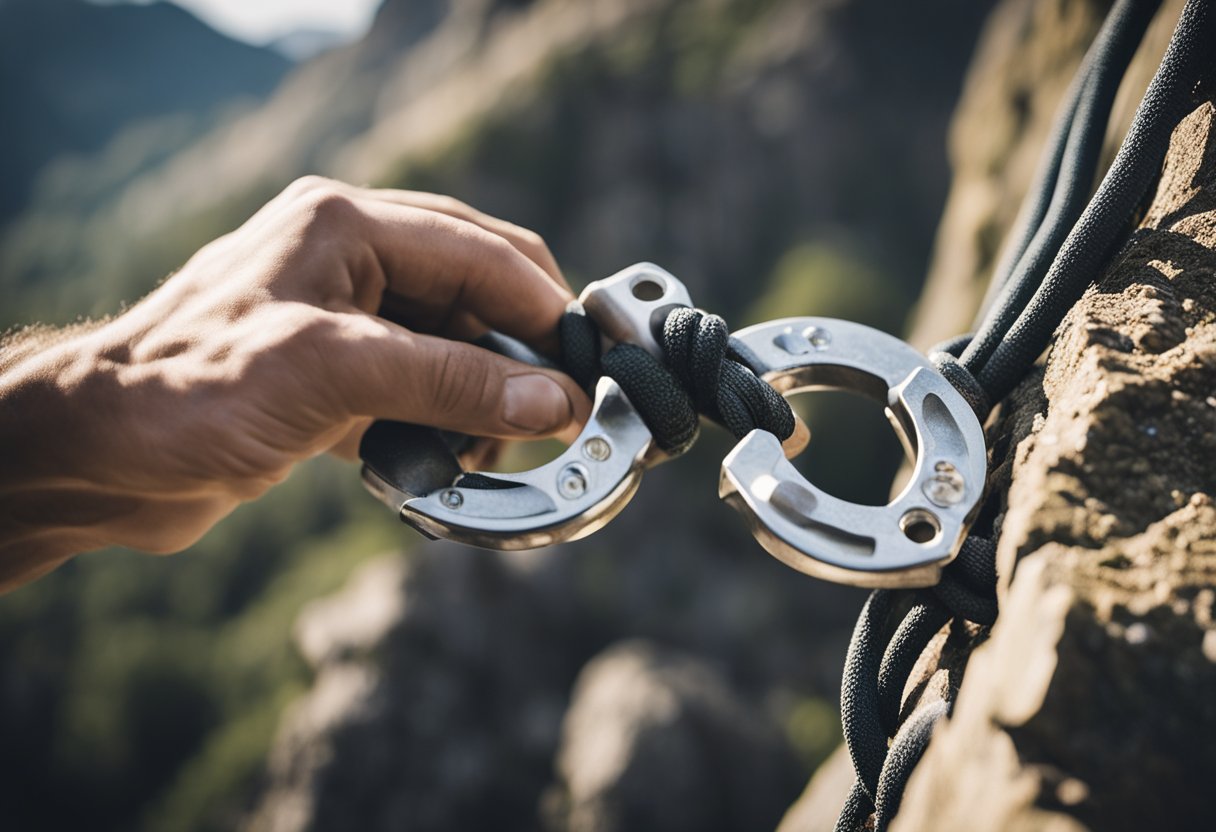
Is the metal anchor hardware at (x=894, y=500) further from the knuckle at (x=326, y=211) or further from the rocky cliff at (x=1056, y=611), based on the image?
the knuckle at (x=326, y=211)

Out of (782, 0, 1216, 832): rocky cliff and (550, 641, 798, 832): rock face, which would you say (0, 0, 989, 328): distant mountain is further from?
(782, 0, 1216, 832): rocky cliff

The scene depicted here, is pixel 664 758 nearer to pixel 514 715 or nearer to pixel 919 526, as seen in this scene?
pixel 514 715

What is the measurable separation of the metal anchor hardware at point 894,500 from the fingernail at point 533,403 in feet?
0.95

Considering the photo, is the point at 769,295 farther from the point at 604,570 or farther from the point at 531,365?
the point at 531,365

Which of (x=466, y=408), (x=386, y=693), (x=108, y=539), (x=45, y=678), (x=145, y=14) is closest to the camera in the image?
(x=466, y=408)

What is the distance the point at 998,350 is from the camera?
0.92 m

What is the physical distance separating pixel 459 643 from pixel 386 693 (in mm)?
783

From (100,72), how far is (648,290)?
5468 cm

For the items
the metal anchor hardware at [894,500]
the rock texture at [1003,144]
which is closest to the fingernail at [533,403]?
the metal anchor hardware at [894,500]

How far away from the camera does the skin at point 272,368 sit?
3.22ft

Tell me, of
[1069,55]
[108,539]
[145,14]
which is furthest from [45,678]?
[145,14]

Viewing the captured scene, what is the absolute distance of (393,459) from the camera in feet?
3.22

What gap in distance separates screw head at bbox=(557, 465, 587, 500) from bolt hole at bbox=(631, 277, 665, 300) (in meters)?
0.29

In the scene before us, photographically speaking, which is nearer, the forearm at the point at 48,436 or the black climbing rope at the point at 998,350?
the black climbing rope at the point at 998,350
